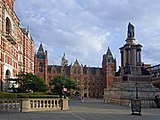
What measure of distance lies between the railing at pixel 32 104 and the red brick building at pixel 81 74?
113 m

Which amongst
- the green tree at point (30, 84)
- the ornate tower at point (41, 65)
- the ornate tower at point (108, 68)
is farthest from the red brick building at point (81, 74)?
the green tree at point (30, 84)

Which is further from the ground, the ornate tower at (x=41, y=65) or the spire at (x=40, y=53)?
the spire at (x=40, y=53)

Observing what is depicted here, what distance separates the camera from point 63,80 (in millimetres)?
90312

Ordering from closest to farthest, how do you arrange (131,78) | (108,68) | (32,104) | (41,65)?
1. (32,104)
2. (131,78)
3. (41,65)
4. (108,68)

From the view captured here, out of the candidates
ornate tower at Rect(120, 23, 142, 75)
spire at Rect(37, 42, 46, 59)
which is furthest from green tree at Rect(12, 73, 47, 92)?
spire at Rect(37, 42, 46, 59)

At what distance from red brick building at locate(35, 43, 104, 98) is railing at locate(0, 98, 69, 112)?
113 meters

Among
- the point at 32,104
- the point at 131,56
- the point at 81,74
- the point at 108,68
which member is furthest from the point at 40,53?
the point at 32,104

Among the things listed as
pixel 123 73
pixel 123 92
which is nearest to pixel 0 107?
pixel 123 92

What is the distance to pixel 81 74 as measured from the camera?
150 metres

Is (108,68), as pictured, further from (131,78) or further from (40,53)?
(131,78)

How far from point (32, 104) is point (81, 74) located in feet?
397

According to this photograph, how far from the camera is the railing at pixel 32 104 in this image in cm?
2823

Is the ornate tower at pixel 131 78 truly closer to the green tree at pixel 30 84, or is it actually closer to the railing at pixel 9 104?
the green tree at pixel 30 84

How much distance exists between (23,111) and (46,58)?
11631 cm
